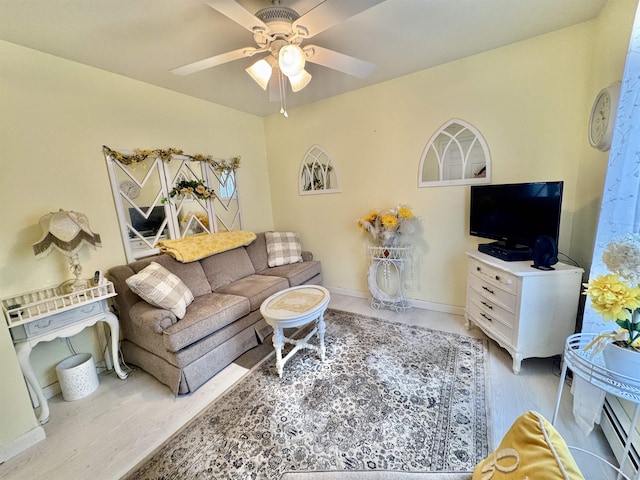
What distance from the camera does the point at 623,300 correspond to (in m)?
1.01

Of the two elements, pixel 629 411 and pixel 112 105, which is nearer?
pixel 629 411

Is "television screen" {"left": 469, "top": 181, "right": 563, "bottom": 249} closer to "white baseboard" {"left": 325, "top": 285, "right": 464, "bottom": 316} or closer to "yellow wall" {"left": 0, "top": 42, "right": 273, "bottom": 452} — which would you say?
"white baseboard" {"left": 325, "top": 285, "right": 464, "bottom": 316}

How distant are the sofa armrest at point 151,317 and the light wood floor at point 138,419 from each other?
0.53m

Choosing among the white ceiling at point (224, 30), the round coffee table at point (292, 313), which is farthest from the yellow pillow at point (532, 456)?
the white ceiling at point (224, 30)

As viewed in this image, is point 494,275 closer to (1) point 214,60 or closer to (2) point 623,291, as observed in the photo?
(2) point 623,291

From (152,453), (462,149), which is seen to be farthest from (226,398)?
(462,149)

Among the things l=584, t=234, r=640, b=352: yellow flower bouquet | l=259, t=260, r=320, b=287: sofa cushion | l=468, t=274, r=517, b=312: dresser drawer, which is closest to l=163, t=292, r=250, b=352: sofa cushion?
l=259, t=260, r=320, b=287: sofa cushion

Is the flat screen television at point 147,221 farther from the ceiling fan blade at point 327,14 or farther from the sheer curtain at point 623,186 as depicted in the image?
the sheer curtain at point 623,186

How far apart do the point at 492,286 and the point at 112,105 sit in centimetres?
370

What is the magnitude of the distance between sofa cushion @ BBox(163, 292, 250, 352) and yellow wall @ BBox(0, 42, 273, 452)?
842 mm

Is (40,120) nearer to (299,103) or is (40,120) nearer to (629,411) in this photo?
(299,103)

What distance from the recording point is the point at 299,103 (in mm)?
3381

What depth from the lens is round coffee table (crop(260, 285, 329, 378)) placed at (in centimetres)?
196

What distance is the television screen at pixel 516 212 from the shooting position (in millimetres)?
1914
